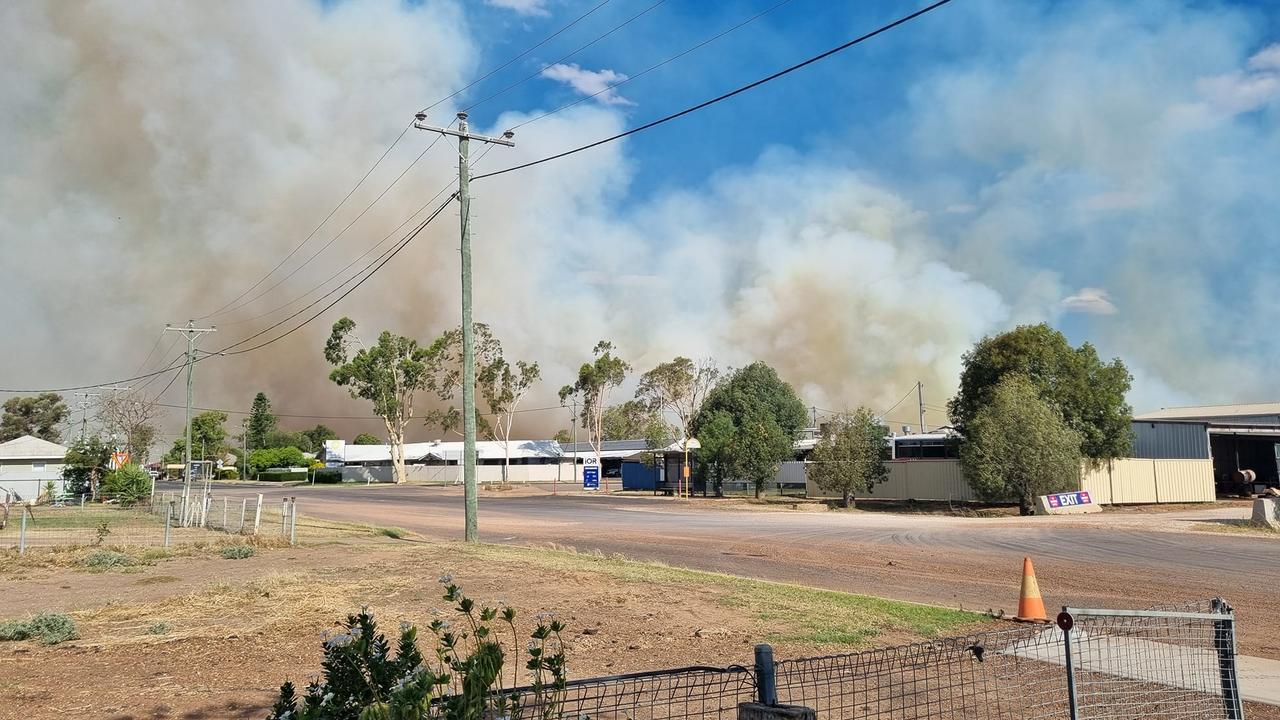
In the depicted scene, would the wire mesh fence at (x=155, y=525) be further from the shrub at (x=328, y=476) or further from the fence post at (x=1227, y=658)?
the shrub at (x=328, y=476)

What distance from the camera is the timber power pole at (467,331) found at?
20.8m

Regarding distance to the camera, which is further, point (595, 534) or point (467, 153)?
point (595, 534)

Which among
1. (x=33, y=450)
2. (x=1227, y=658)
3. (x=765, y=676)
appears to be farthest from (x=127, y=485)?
(x=765, y=676)

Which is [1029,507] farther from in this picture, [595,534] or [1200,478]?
[595,534]

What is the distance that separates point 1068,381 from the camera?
4038 cm

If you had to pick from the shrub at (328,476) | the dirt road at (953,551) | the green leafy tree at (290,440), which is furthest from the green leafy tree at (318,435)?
the dirt road at (953,551)

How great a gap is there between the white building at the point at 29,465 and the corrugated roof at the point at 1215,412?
245ft

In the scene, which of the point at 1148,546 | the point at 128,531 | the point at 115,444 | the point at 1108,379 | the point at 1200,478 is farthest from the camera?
the point at 115,444

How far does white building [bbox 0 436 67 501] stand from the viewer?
53.3 m

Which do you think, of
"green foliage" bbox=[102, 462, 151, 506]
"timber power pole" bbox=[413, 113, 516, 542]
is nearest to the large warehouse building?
"timber power pole" bbox=[413, 113, 516, 542]

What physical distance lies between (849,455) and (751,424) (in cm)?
1329

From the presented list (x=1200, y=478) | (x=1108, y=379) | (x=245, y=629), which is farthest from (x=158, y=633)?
(x=1200, y=478)

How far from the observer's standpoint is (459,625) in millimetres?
9016

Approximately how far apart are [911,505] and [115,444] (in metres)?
50.2
